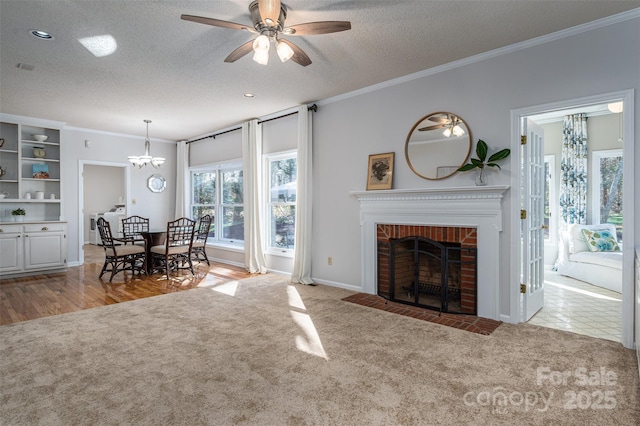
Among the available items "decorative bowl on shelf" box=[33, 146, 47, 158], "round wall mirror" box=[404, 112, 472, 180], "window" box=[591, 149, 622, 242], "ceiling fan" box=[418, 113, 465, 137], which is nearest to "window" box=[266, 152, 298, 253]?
"round wall mirror" box=[404, 112, 472, 180]

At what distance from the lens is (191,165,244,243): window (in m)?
6.75

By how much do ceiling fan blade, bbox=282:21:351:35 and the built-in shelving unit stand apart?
19.1 feet

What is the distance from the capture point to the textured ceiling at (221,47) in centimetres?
262

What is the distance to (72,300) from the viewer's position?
4.19m

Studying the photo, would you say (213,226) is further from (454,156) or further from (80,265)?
(454,156)

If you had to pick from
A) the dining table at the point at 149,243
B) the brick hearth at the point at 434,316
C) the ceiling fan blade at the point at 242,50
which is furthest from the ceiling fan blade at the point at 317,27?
the dining table at the point at 149,243

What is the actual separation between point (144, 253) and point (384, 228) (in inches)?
162

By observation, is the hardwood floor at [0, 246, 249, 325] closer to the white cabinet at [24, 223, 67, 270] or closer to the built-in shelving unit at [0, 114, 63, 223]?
the white cabinet at [24, 223, 67, 270]

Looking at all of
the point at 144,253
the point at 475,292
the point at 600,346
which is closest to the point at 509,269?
the point at 475,292

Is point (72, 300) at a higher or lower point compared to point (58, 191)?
lower

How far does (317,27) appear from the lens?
238 cm

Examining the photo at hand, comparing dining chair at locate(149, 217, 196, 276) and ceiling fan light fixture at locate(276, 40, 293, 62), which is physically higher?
ceiling fan light fixture at locate(276, 40, 293, 62)

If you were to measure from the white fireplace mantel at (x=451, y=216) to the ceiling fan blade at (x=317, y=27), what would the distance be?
197 centimetres

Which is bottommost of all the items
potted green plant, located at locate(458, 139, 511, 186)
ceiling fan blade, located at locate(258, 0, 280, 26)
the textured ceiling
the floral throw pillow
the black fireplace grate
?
the black fireplace grate
